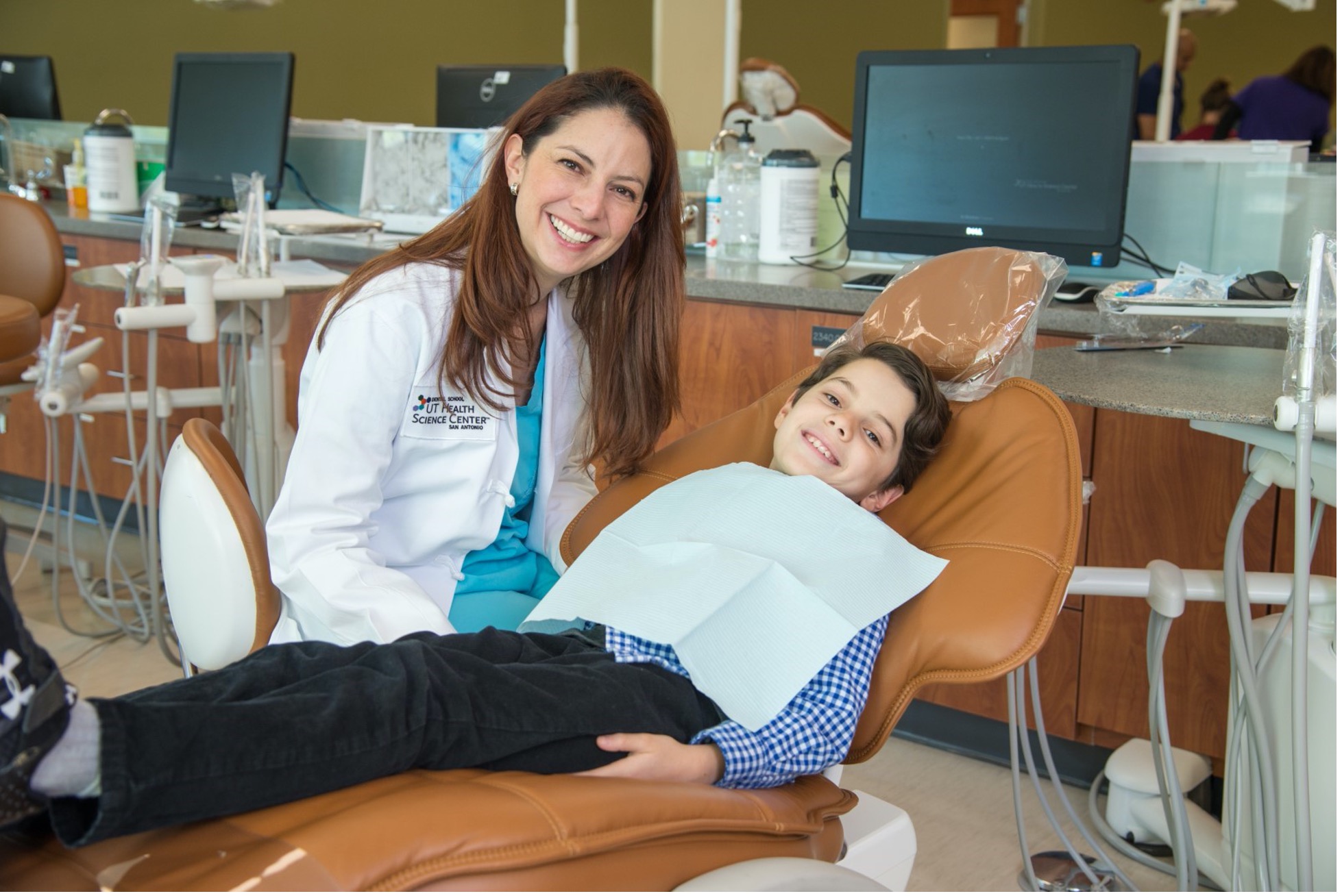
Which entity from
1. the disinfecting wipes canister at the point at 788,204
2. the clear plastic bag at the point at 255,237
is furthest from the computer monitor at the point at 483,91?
the clear plastic bag at the point at 255,237

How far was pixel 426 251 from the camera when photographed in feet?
5.04

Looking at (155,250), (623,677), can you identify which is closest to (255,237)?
(155,250)

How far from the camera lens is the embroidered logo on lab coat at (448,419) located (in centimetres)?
149

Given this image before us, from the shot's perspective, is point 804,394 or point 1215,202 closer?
point 804,394

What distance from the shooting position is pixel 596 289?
1693 millimetres

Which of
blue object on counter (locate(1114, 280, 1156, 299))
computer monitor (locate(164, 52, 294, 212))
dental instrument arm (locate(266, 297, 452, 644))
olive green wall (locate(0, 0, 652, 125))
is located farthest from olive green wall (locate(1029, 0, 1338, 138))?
dental instrument arm (locate(266, 297, 452, 644))

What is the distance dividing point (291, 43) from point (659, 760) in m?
5.41

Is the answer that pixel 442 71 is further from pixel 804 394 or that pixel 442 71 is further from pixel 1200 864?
pixel 1200 864

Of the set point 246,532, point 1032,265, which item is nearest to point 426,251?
point 246,532

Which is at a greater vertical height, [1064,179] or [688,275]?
[1064,179]

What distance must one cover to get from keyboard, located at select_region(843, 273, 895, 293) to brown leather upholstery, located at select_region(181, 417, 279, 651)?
1.31 m

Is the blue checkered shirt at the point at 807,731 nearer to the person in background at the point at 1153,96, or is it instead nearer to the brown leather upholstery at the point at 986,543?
the brown leather upholstery at the point at 986,543

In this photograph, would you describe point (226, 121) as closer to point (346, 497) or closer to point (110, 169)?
point (110, 169)

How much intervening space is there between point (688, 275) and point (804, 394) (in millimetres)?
1036
